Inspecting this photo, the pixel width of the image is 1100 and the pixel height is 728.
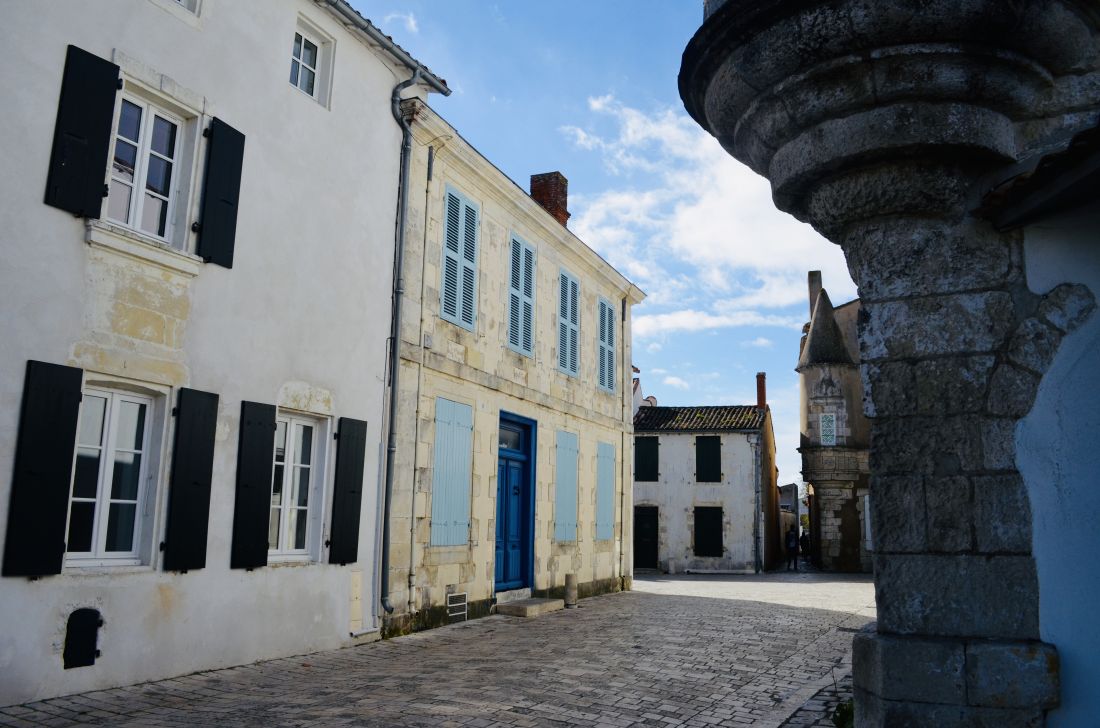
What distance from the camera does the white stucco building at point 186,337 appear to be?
5551mm

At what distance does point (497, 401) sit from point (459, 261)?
205 centimetres

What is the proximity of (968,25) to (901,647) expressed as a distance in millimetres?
2346

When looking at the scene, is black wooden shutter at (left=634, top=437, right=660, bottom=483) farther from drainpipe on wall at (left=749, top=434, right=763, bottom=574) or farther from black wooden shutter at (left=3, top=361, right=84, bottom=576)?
black wooden shutter at (left=3, top=361, right=84, bottom=576)

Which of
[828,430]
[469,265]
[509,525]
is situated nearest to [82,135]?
[469,265]

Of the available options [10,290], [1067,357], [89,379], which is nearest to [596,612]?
[89,379]

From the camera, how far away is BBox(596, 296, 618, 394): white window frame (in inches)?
597

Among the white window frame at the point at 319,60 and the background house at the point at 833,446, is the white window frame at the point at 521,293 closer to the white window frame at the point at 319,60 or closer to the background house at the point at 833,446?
the white window frame at the point at 319,60

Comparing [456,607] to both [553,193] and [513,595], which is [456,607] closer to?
[513,595]

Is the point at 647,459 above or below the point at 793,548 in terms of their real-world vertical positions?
above

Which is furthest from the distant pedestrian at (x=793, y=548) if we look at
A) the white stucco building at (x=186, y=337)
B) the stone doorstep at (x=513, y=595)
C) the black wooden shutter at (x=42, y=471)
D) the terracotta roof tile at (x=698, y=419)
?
the black wooden shutter at (x=42, y=471)

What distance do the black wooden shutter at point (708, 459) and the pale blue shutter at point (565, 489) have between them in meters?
13.0

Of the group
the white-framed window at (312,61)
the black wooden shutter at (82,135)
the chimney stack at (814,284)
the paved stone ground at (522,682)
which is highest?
the chimney stack at (814,284)

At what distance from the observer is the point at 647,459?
1048 inches

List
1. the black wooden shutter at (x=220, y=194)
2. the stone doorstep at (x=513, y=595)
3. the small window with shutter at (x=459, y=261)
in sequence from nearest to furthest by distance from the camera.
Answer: the black wooden shutter at (x=220, y=194) → the small window with shutter at (x=459, y=261) → the stone doorstep at (x=513, y=595)
